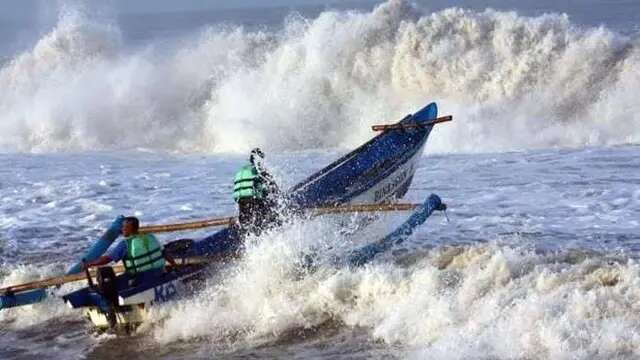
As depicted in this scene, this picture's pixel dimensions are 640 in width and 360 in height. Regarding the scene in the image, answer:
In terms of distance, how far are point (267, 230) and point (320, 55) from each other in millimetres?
16762

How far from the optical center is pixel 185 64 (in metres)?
30.7

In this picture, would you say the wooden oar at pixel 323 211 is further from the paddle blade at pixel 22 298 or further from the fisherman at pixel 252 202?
the paddle blade at pixel 22 298

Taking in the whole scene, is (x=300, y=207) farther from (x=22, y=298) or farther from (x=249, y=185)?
(x=22, y=298)

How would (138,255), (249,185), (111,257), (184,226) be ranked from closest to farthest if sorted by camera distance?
(138,255), (111,257), (249,185), (184,226)

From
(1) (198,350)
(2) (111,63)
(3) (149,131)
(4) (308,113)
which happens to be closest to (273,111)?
(4) (308,113)

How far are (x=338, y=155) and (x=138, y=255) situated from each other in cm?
1268

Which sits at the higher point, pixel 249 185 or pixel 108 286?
pixel 249 185

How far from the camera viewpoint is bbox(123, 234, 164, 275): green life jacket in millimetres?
10586

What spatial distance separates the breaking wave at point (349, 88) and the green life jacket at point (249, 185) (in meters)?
11.3

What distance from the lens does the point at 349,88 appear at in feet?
89.2

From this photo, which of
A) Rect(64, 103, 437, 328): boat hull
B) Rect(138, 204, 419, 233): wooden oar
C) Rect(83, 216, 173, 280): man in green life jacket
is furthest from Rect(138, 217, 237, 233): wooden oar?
Rect(83, 216, 173, 280): man in green life jacket

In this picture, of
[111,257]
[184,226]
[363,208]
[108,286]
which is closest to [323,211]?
[363,208]

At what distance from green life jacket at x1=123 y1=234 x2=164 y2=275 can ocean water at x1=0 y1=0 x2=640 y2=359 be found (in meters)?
0.52

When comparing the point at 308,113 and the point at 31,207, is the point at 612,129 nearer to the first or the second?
the point at 308,113
